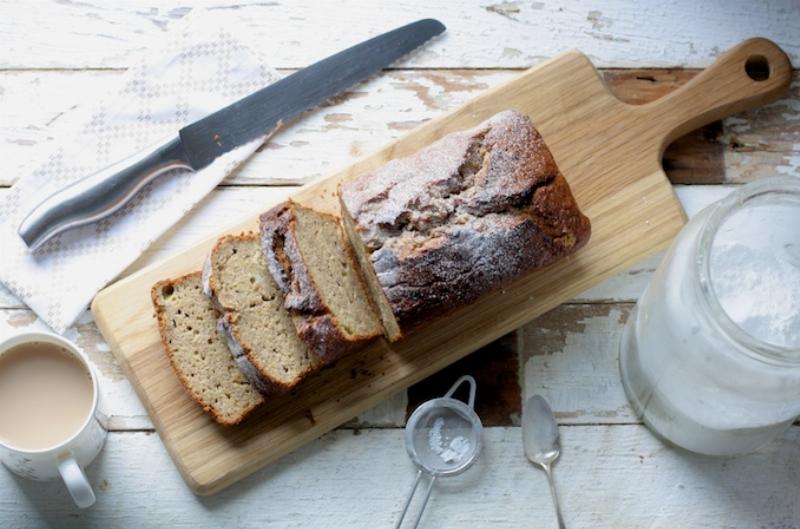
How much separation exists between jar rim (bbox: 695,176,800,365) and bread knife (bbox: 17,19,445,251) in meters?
0.95

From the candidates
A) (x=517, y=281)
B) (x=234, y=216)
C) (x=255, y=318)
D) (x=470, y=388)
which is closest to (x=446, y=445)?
(x=470, y=388)

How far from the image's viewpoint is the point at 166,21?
234 cm

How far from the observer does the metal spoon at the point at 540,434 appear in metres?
2.15

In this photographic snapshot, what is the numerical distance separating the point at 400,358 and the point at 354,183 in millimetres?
419

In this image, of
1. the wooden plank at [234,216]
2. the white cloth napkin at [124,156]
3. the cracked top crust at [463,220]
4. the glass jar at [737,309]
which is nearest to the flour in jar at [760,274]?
the glass jar at [737,309]

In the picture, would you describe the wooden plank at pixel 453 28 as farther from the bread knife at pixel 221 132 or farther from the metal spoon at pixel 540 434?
the metal spoon at pixel 540 434

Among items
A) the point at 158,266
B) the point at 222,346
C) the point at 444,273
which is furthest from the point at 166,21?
the point at 444,273

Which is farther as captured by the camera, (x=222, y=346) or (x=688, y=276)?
(x=222, y=346)

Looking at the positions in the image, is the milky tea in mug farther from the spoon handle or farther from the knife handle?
the spoon handle

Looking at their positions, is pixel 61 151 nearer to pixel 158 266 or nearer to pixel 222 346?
pixel 158 266

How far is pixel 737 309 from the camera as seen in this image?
169 centimetres

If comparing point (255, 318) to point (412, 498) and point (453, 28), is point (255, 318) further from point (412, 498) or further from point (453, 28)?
point (453, 28)

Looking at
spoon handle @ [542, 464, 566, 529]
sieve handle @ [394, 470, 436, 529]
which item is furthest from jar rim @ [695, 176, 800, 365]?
sieve handle @ [394, 470, 436, 529]

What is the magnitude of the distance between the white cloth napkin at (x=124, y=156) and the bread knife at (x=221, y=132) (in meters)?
0.04
